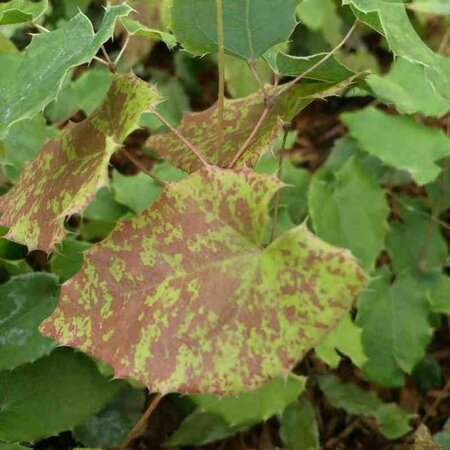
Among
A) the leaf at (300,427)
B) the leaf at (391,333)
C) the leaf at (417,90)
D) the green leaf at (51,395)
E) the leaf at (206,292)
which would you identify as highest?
the leaf at (206,292)

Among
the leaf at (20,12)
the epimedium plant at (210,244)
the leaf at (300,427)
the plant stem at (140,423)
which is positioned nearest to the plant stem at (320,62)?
the epimedium plant at (210,244)

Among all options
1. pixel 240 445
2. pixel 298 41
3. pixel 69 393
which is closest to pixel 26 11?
pixel 69 393

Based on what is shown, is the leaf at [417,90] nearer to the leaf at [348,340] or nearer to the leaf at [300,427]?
the leaf at [348,340]

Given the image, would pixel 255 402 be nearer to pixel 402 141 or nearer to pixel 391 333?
pixel 391 333

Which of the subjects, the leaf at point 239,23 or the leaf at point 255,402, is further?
the leaf at point 255,402

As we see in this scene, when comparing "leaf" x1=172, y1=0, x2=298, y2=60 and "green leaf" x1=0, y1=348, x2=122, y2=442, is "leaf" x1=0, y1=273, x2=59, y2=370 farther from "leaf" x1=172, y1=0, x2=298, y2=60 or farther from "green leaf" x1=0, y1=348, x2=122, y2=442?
"leaf" x1=172, y1=0, x2=298, y2=60

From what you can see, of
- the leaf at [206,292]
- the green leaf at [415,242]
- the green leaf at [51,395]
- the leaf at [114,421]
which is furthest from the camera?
the green leaf at [415,242]

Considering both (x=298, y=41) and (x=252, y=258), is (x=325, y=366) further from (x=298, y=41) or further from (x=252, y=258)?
(x=298, y=41)

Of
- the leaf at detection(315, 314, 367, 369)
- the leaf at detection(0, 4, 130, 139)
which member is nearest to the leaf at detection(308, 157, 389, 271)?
the leaf at detection(315, 314, 367, 369)
